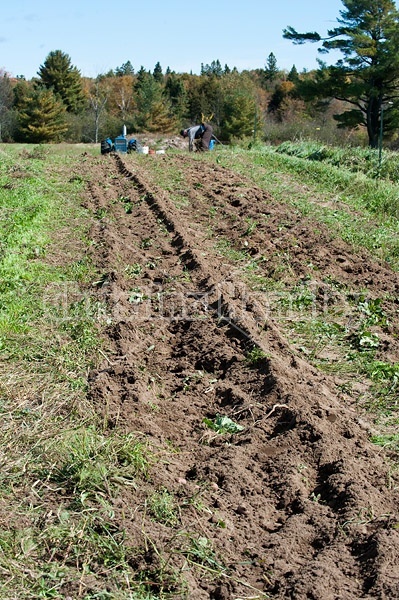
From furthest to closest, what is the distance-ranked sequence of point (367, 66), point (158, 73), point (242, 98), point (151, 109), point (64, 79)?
point (158, 73) < point (64, 79) < point (151, 109) < point (242, 98) < point (367, 66)

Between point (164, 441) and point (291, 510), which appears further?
point (164, 441)

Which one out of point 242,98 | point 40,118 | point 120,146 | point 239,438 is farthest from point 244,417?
point 40,118

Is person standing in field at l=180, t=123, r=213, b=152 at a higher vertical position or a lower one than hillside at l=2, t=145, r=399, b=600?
higher

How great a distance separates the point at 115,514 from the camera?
12.3 ft

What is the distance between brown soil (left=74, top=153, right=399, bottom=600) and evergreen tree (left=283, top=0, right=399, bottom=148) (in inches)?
975

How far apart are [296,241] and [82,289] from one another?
136 inches

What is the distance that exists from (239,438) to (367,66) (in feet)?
101

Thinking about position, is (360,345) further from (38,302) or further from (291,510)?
(38,302)

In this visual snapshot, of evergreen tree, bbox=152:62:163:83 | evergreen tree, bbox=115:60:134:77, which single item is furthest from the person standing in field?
evergreen tree, bbox=115:60:134:77

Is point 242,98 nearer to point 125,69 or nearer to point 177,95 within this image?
point 177,95

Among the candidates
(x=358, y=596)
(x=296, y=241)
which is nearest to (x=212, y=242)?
(x=296, y=241)

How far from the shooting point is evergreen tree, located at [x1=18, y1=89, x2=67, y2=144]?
48.4 meters

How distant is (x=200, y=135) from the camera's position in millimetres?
22125

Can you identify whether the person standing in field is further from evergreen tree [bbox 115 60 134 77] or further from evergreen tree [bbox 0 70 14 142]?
evergreen tree [bbox 115 60 134 77]
